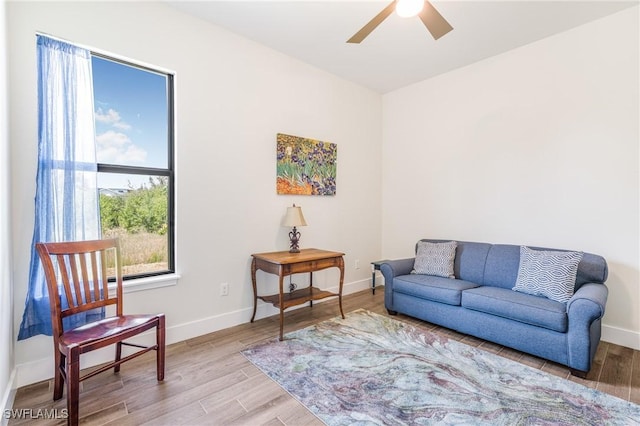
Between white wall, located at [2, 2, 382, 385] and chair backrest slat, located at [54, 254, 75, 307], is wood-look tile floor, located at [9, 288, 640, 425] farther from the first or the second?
chair backrest slat, located at [54, 254, 75, 307]

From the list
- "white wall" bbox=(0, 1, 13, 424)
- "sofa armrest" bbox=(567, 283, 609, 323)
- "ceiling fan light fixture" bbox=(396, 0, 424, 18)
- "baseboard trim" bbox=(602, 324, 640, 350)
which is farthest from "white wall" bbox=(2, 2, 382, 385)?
"baseboard trim" bbox=(602, 324, 640, 350)

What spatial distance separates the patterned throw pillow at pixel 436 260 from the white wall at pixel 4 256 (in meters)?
3.37

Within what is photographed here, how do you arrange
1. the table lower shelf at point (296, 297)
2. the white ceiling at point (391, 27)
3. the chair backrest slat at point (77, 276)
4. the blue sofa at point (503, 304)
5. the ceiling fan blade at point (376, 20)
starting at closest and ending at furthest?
1. the chair backrest slat at point (77, 276)
2. the ceiling fan blade at point (376, 20)
3. the blue sofa at point (503, 304)
4. the white ceiling at point (391, 27)
5. the table lower shelf at point (296, 297)

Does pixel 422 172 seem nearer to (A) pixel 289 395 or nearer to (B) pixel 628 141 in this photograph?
(B) pixel 628 141

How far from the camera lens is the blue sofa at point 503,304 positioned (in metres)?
2.18

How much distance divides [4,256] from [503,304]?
347 cm

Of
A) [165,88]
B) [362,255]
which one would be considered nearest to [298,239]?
[362,255]

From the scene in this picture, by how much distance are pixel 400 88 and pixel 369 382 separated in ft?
12.5

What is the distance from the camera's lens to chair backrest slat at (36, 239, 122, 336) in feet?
5.98

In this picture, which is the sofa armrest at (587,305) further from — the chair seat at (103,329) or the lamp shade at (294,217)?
the chair seat at (103,329)

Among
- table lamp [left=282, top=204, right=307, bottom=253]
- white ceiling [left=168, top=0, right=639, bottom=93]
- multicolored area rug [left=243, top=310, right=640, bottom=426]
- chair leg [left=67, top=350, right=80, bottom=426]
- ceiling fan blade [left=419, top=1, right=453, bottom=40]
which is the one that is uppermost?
white ceiling [left=168, top=0, right=639, bottom=93]

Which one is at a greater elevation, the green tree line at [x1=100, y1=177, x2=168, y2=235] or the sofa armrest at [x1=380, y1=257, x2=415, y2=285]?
the green tree line at [x1=100, y1=177, x2=168, y2=235]

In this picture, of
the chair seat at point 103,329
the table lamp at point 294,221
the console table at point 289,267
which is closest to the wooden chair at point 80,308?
the chair seat at point 103,329

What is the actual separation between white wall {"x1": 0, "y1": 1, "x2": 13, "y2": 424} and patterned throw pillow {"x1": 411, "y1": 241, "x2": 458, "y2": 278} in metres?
3.37
